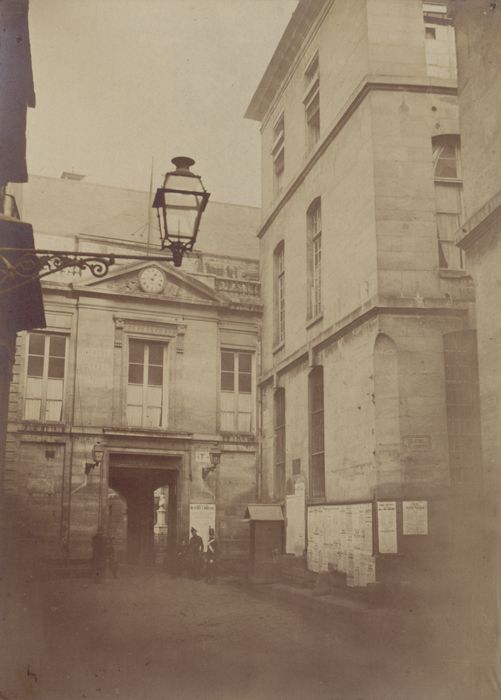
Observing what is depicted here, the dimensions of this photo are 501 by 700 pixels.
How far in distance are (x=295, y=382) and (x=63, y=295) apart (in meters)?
4.35

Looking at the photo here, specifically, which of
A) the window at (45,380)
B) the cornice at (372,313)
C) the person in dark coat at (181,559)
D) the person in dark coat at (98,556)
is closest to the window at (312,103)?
the cornice at (372,313)

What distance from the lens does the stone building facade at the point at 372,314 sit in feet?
36.2

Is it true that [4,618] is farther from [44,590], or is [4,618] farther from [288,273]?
[288,273]

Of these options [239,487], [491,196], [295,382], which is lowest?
[239,487]

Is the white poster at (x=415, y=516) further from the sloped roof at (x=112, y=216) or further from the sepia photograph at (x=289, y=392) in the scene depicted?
the sloped roof at (x=112, y=216)

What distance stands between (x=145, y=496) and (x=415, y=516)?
8755mm

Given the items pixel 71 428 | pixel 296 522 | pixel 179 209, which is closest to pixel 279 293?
pixel 296 522

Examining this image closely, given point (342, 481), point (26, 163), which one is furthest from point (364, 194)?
point (26, 163)

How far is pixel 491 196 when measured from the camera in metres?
7.94

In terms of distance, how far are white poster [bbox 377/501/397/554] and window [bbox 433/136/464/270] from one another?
13.0 feet

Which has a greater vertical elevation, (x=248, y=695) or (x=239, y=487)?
(x=239, y=487)

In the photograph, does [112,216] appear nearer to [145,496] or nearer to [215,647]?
[215,647]

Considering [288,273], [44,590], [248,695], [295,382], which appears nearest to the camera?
[248,695]

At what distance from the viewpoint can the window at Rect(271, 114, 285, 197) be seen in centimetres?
1491
